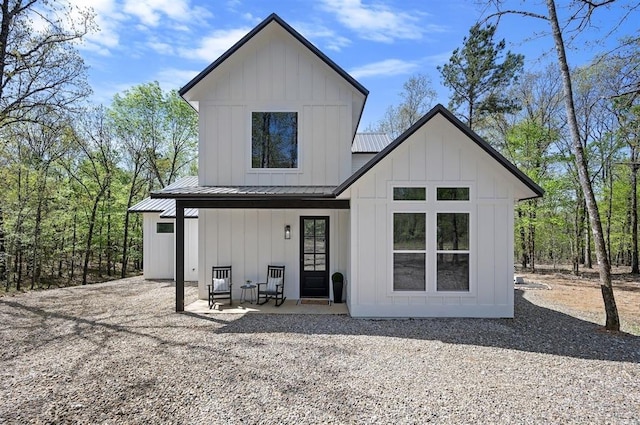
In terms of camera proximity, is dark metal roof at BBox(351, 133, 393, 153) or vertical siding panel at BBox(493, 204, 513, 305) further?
dark metal roof at BBox(351, 133, 393, 153)

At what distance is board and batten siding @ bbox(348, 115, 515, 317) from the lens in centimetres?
731

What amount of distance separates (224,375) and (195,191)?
462 centimetres

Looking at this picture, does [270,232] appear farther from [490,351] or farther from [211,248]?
[490,351]

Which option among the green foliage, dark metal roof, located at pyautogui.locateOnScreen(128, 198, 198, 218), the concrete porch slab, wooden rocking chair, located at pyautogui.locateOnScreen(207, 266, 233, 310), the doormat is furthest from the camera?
the green foliage

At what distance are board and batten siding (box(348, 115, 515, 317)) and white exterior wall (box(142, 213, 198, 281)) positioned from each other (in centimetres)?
739

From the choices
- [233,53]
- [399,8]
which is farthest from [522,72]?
[233,53]

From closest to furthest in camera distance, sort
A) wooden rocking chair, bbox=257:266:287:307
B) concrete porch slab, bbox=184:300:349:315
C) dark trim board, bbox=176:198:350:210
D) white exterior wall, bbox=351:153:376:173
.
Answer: dark trim board, bbox=176:198:350:210 < concrete porch slab, bbox=184:300:349:315 < wooden rocking chair, bbox=257:266:287:307 < white exterior wall, bbox=351:153:376:173

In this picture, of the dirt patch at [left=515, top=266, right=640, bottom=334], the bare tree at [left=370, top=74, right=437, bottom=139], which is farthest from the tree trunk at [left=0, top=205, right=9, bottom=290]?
the bare tree at [left=370, top=74, right=437, bottom=139]

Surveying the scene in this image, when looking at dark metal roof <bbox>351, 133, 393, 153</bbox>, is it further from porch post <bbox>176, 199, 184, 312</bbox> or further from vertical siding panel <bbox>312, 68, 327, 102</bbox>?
porch post <bbox>176, 199, 184, 312</bbox>

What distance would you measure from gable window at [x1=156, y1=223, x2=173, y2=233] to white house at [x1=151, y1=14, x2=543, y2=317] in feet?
14.4

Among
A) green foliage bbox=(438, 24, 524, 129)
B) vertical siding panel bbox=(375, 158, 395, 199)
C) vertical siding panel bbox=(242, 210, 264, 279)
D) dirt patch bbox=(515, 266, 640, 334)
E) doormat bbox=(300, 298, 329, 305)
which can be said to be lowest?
dirt patch bbox=(515, 266, 640, 334)

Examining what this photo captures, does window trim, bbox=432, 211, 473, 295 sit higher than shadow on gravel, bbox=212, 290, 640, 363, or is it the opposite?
window trim, bbox=432, 211, 473, 295

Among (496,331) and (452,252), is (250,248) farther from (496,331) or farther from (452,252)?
(496,331)

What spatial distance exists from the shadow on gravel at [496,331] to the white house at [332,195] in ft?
1.59
